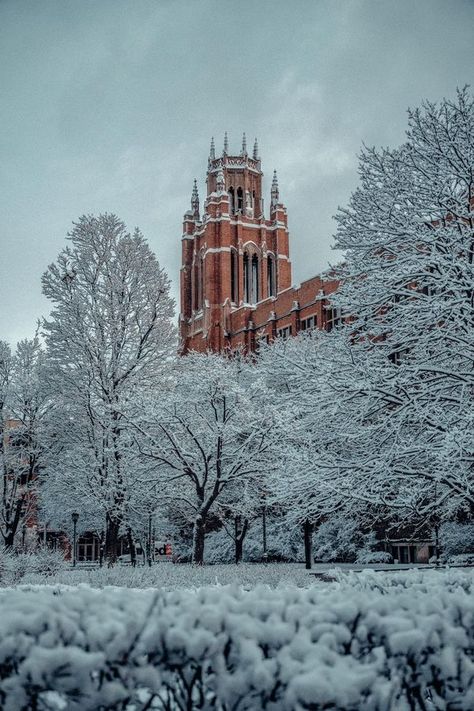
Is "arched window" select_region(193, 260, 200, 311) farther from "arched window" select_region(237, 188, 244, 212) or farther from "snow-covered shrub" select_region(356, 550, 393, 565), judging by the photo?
"snow-covered shrub" select_region(356, 550, 393, 565)

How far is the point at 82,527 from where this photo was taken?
36625mm

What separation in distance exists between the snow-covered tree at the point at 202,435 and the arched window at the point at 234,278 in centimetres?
3500

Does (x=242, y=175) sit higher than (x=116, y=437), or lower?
higher

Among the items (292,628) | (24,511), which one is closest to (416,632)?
(292,628)

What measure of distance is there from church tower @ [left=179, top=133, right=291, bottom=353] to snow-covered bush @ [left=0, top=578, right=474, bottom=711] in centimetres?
4825

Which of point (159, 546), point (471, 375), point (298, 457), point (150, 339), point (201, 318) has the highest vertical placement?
point (201, 318)

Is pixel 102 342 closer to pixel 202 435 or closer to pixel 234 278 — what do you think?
pixel 202 435

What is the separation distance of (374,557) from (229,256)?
35.3m

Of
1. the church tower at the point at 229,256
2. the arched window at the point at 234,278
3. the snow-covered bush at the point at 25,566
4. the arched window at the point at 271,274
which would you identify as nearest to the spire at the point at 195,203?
the church tower at the point at 229,256

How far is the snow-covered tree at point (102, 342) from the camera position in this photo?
22.1 m

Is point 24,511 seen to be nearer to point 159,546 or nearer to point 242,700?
point 242,700

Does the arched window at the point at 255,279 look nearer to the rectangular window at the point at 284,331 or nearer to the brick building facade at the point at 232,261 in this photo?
the brick building facade at the point at 232,261

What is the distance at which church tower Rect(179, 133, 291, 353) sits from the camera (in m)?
54.3

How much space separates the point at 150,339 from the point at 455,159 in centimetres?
1341
